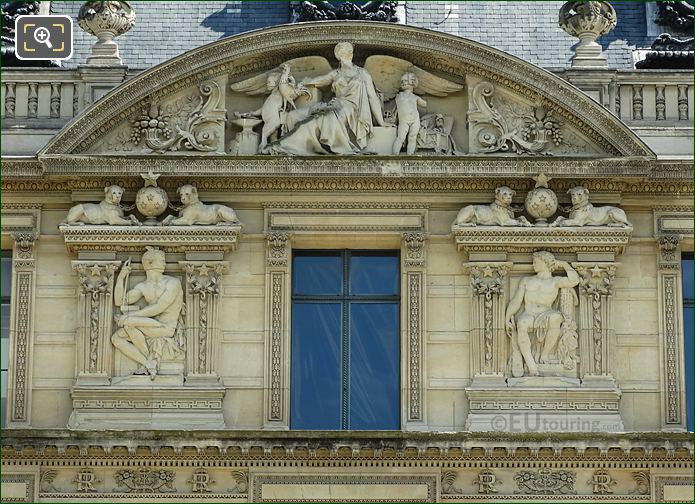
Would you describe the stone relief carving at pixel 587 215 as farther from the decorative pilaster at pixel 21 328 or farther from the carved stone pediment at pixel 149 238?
the decorative pilaster at pixel 21 328

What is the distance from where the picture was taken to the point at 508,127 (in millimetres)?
32938

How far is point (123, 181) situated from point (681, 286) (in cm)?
697

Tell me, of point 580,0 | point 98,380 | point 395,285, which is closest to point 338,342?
point 395,285

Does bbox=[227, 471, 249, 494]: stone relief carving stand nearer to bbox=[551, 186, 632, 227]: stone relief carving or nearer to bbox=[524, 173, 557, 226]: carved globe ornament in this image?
bbox=[524, 173, 557, 226]: carved globe ornament

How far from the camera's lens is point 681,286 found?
107ft

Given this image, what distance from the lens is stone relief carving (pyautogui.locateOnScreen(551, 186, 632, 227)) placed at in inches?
1277

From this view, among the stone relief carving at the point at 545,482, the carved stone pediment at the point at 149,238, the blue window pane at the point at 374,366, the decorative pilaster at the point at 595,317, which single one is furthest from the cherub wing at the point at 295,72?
the stone relief carving at the point at 545,482

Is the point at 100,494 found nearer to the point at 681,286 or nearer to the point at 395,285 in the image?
the point at 395,285

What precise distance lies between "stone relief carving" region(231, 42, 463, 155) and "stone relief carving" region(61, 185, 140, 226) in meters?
1.60

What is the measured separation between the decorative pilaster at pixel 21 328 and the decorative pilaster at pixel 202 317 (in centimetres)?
189

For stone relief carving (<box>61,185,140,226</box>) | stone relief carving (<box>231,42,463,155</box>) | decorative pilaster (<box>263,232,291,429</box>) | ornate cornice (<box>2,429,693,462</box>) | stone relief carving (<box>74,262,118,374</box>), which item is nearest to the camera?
ornate cornice (<box>2,429,693,462</box>)

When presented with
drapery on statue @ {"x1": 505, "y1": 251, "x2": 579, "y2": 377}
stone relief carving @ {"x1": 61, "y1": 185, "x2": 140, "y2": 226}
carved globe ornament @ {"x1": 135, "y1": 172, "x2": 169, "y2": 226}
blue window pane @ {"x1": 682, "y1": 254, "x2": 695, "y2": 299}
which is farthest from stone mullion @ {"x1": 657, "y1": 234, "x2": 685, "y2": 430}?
stone relief carving @ {"x1": 61, "y1": 185, "x2": 140, "y2": 226}

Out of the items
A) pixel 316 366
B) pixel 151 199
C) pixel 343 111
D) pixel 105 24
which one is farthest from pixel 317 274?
pixel 105 24

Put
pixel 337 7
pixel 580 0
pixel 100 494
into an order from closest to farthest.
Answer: pixel 100 494 < pixel 580 0 < pixel 337 7
